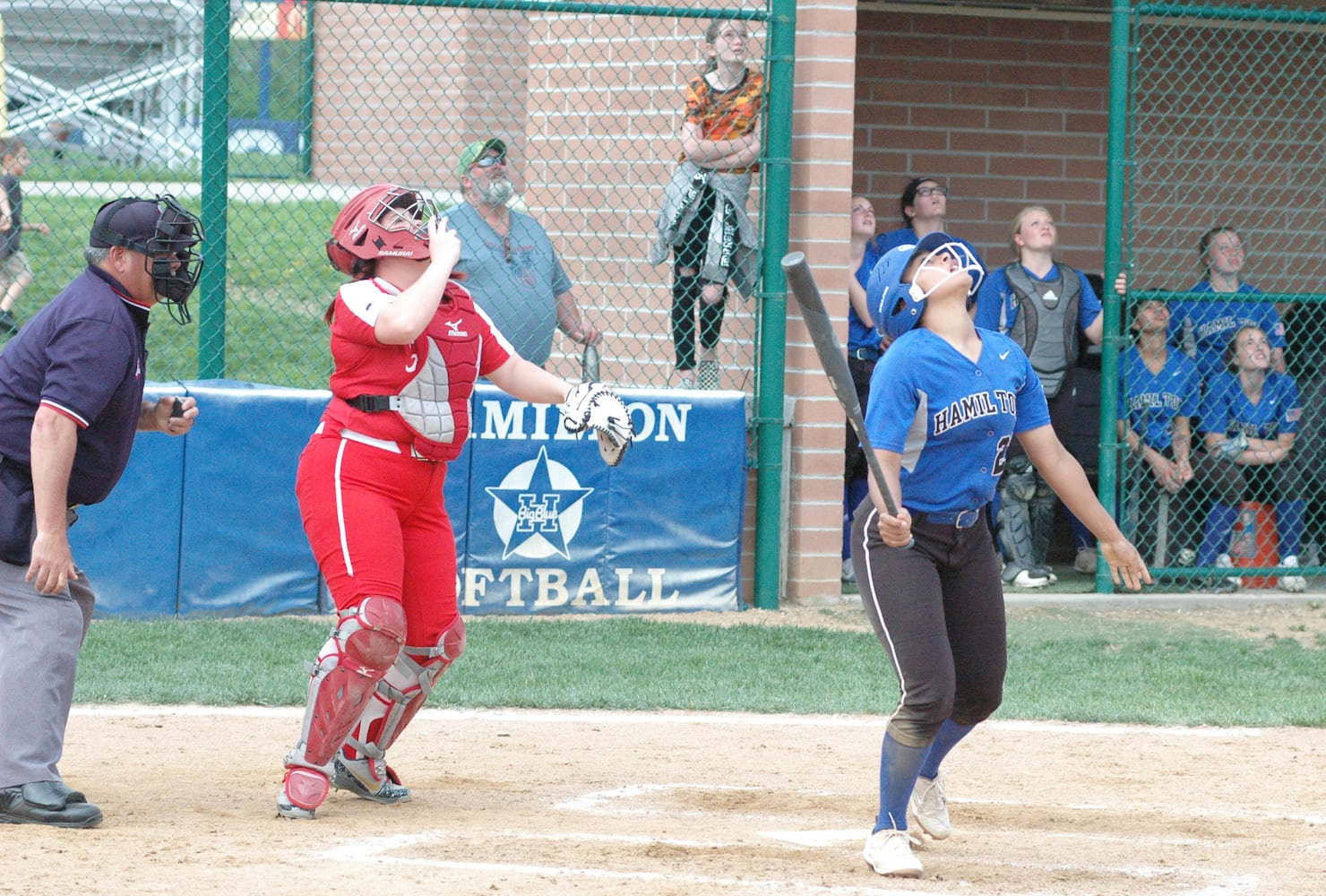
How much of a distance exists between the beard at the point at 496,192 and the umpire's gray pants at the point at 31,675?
400 cm

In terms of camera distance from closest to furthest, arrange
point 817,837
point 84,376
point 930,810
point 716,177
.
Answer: point 84,376 < point 930,810 < point 817,837 < point 716,177

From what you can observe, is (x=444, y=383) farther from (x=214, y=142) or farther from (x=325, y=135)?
(x=325, y=135)

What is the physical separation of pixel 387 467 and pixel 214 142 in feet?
12.6

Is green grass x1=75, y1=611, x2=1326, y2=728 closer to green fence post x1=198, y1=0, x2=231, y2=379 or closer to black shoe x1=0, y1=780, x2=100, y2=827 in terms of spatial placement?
green fence post x1=198, y1=0, x2=231, y2=379

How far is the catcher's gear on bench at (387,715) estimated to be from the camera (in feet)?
16.7

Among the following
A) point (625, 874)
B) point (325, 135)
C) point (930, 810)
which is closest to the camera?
point (625, 874)

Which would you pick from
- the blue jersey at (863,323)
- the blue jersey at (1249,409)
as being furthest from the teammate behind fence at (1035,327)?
the blue jersey at (1249,409)

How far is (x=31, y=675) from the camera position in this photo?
15.3ft

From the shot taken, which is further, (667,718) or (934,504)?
(667,718)

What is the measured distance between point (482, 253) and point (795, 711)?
3.01 metres

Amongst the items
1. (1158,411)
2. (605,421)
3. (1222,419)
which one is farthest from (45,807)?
(1222,419)

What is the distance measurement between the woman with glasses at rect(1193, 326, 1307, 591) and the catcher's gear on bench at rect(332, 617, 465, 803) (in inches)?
232

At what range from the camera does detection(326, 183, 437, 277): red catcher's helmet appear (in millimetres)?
4914

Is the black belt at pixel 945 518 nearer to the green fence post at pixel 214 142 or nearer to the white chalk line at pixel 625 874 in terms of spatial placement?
the white chalk line at pixel 625 874
